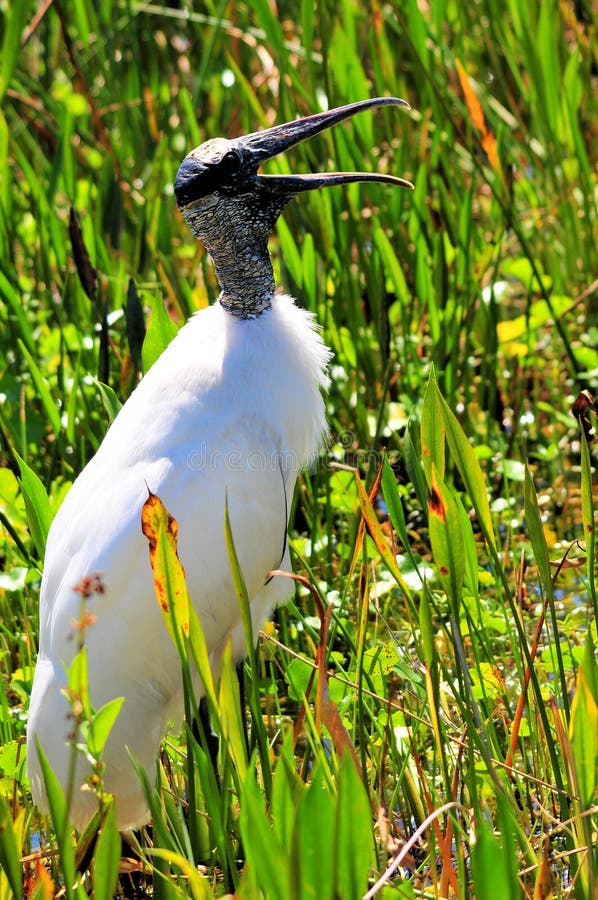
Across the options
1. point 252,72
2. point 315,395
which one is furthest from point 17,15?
point 252,72

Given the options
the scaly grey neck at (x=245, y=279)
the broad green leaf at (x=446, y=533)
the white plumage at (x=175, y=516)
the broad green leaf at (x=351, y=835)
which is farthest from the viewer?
the scaly grey neck at (x=245, y=279)

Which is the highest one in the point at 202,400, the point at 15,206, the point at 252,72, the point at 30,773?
the point at 252,72

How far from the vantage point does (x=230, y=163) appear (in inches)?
91.2

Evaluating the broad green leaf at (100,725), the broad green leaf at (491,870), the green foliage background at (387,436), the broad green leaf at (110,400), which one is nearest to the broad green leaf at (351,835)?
the green foliage background at (387,436)

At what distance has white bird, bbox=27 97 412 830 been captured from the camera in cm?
218

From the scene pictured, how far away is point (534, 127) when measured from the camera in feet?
14.0

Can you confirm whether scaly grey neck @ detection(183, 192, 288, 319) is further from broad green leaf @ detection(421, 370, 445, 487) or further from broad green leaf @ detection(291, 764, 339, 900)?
broad green leaf @ detection(291, 764, 339, 900)

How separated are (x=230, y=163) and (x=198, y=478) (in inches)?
23.9

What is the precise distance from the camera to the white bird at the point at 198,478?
2180mm

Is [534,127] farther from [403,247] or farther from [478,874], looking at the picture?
[478,874]

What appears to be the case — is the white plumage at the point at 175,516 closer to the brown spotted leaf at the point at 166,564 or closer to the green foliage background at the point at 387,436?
the green foliage background at the point at 387,436

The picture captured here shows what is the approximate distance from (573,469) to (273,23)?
4.93 ft

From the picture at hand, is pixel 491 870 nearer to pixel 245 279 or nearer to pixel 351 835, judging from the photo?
pixel 351 835

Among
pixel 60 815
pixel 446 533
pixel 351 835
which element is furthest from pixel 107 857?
pixel 446 533
